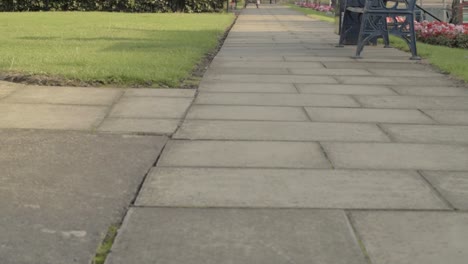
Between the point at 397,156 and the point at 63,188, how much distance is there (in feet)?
6.87

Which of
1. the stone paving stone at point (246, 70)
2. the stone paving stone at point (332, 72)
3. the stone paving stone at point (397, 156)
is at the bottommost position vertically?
the stone paving stone at point (332, 72)

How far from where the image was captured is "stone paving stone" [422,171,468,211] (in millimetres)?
3102

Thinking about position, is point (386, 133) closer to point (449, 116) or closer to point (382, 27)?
point (449, 116)

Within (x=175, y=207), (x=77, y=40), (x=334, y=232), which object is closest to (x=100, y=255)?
(x=175, y=207)

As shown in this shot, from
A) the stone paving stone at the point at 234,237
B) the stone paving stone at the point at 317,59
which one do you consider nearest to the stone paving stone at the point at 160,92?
the stone paving stone at the point at 234,237

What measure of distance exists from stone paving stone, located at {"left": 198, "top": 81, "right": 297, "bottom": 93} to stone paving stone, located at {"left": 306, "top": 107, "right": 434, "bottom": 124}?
3.53 ft

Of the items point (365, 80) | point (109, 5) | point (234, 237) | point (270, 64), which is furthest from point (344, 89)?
point (109, 5)

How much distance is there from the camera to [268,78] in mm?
7461

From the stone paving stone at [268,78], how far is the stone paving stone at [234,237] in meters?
4.48

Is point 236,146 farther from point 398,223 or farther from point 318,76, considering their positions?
point 318,76

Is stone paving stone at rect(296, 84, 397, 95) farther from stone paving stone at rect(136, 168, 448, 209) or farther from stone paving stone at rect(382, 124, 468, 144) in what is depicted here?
stone paving stone at rect(136, 168, 448, 209)

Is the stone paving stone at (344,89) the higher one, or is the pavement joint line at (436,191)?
the pavement joint line at (436,191)

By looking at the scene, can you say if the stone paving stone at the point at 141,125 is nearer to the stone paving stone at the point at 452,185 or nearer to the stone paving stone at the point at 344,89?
the stone paving stone at the point at 452,185

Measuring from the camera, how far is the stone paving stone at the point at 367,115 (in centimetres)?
511
